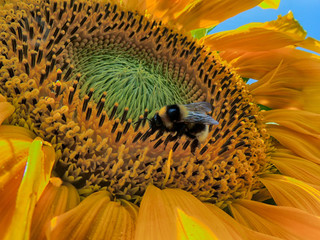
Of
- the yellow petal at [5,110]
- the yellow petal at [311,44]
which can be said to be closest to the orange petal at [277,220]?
the yellow petal at [5,110]

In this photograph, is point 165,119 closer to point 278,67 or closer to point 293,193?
point 293,193

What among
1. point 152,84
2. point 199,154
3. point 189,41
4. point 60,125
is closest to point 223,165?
point 199,154

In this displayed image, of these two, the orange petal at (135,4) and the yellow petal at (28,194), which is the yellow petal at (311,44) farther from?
the yellow petal at (28,194)

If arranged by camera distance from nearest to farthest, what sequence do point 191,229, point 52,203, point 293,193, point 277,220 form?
point 191,229 < point 52,203 < point 277,220 < point 293,193

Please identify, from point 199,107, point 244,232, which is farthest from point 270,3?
point 244,232

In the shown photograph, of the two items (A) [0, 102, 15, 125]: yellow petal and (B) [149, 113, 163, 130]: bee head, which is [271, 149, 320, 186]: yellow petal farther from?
(A) [0, 102, 15, 125]: yellow petal

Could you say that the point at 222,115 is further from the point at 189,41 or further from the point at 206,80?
the point at 189,41

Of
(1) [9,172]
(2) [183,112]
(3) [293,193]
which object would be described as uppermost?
(2) [183,112]
